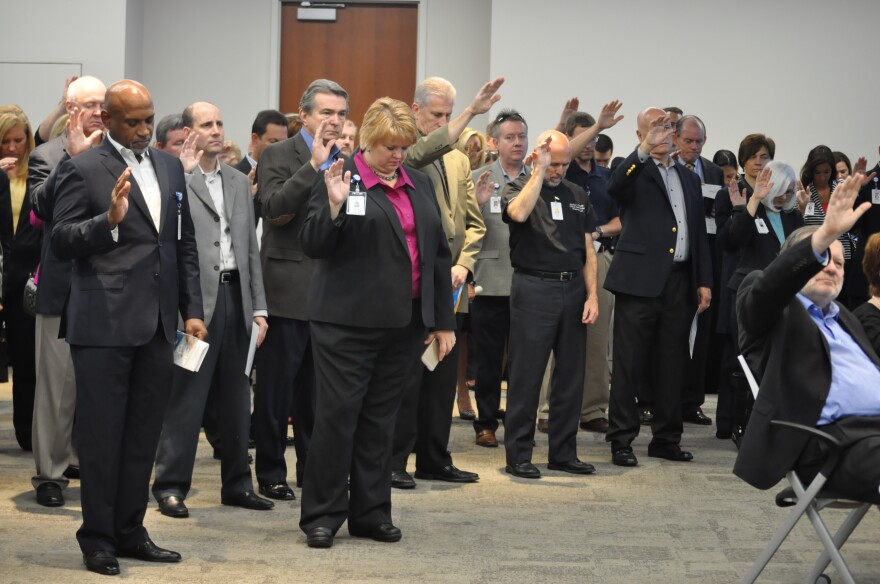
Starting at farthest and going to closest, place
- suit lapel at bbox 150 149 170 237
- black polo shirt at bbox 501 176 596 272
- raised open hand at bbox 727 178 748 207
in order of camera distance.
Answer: raised open hand at bbox 727 178 748 207 < black polo shirt at bbox 501 176 596 272 < suit lapel at bbox 150 149 170 237

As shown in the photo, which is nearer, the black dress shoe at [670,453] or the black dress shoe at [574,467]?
the black dress shoe at [574,467]

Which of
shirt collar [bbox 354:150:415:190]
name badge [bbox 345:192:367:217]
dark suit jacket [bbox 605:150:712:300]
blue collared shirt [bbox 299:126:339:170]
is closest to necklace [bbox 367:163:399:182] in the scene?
shirt collar [bbox 354:150:415:190]

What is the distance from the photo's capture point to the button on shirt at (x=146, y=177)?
381cm

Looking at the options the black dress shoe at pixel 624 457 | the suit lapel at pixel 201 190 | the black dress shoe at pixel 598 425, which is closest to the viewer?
the suit lapel at pixel 201 190

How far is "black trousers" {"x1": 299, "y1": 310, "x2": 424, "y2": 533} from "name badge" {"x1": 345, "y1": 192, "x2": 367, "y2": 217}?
1.29ft

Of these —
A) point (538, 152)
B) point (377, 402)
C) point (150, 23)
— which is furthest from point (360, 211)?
point (150, 23)

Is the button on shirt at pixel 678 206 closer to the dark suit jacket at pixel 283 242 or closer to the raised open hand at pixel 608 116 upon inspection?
the raised open hand at pixel 608 116

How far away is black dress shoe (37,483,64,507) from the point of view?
4.70 meters

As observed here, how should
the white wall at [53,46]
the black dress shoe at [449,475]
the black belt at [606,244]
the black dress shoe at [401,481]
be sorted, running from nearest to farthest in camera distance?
the black dress shoe at [401,481]
the black dress shoe at [449,475]
the black belt at [606,244]
the white wall at [53,46]

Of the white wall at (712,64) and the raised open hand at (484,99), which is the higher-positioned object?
the white wall at (712,64)

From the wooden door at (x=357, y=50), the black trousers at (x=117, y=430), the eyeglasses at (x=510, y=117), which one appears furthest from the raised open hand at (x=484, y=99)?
the wooden door at (x=357, y=50)

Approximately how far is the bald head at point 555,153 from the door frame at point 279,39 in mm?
4954

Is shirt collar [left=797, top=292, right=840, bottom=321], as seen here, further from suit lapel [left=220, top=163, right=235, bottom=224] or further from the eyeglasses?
the eyeglasses

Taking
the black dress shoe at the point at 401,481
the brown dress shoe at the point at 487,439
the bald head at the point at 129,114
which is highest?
the bald head at the point at 129,114
